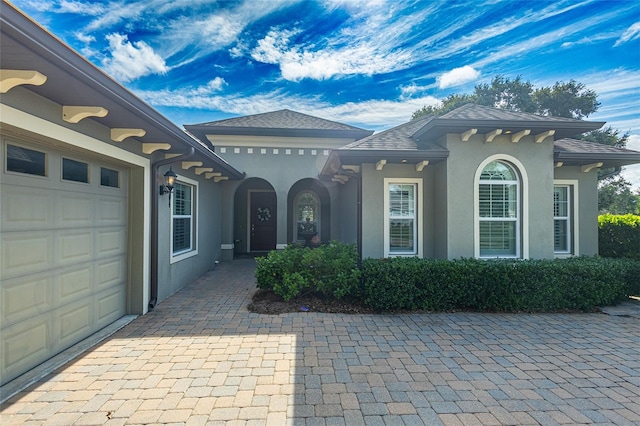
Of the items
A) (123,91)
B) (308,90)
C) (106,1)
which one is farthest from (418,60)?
(123,91)

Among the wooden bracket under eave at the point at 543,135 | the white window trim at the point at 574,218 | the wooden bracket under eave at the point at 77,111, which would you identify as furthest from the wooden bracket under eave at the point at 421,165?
the wooden bracket under eave at the point at 77,111

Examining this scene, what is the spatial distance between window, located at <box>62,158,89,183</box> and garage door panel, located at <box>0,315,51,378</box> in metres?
1.57

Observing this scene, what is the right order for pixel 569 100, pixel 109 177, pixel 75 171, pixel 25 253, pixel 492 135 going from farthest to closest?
1. pixel 569 100
2. pixel 492 135
3. pixel 109 177
4. pixel 75 171
5. pixel 25 253

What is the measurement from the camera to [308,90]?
12.5 metres

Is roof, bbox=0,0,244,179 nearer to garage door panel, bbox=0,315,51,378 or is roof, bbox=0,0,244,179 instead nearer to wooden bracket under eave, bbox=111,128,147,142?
wooden bracket under eave, bbox=111,128,147,142

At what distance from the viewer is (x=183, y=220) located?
20.7 feet

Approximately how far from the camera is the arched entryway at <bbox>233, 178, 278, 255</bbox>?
11.3 metres

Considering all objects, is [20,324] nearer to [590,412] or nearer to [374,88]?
[590,412]

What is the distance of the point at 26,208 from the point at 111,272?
5.33ft

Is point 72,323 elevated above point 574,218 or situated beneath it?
situated beneath

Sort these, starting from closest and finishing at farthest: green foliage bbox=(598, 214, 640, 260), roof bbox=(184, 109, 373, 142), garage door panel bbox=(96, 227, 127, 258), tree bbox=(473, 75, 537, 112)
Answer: garage door panel bbox=(96, 227, 127, 258) < green foliage bbox=(598, 214, 640, 260) < roof bbox=(184, 109, 373, 142) < tree bbox=(473, 75, 537, 112)

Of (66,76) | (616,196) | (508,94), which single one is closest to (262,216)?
(66,76)

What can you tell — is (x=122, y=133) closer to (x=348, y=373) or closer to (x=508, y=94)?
(x=348, y=373)

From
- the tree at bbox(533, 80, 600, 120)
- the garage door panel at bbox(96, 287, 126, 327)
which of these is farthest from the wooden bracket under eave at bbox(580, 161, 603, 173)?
the tree at bbox(533, 80, 600, 120)
